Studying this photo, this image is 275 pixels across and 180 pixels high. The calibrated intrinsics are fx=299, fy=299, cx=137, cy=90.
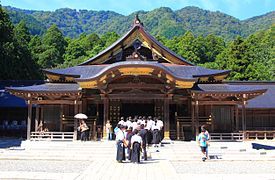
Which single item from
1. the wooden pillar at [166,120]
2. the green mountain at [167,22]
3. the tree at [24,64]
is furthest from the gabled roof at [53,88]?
the green mountain at [167,22]

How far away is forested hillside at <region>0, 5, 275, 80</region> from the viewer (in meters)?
34.5

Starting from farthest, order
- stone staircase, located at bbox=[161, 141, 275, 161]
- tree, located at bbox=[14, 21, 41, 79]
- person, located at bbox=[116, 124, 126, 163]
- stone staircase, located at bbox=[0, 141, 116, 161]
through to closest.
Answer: tree, located at bbox=[14, 21, 41, 79] < stone staircase, located at bbox=[0, 141, 116, 161] < stone staircase, located at bbox=[161, 141, 275, 161] < person, located at bbox=[116, 124, 126, 163]

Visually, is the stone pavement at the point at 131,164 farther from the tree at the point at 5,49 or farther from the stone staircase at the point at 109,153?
the tree at the point at 5,49

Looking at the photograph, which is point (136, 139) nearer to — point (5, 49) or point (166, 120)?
point (166, 120)

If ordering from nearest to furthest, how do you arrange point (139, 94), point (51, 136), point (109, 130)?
point (109, 130), point (51, 136), point (139, 94)

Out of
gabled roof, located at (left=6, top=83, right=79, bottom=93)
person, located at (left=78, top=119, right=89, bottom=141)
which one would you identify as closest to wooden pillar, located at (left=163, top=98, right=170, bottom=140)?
person, located at (left=78, top=119, right=89, bottom=141)

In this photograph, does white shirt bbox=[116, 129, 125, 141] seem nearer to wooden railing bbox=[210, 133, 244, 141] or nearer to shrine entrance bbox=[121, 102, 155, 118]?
wooden railing bbox=[210, 133, 244, 141]

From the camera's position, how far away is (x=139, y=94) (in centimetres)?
1834

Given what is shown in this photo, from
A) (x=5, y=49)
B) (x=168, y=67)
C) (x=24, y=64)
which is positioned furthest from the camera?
(x=24, y=64)

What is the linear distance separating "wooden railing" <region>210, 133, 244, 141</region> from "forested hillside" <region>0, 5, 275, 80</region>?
79.8 feet

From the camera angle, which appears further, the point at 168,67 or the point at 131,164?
the point at 168,67

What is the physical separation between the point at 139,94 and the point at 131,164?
7280 mm

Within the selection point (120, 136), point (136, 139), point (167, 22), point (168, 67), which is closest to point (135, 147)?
point (136, 139)

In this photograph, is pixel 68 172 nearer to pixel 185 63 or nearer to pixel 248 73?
pixel 185 63
